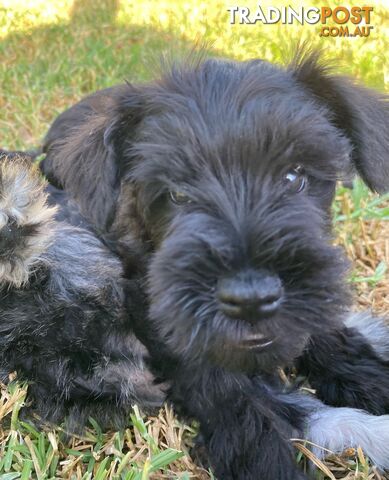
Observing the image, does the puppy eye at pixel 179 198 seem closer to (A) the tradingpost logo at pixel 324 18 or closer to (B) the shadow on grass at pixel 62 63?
(B) the shadow on grass at pixel 62 63

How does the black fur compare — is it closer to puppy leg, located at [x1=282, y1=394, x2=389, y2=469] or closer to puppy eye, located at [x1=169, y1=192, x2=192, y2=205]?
puppy leg, located at [x1=282, y1=394, x2=389, y2=469]

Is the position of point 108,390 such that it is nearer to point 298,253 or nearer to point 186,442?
point 186,442

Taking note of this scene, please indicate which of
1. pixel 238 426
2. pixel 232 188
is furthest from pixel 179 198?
pixel 238 426

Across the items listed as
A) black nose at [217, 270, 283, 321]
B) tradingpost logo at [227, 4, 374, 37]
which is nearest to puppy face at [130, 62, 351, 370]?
black nose at [217, 270, 283, 321]

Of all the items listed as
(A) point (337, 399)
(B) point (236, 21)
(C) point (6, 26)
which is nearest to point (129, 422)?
(A) point (337, 399)

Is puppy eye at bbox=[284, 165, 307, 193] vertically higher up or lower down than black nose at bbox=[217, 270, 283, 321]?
higher up
